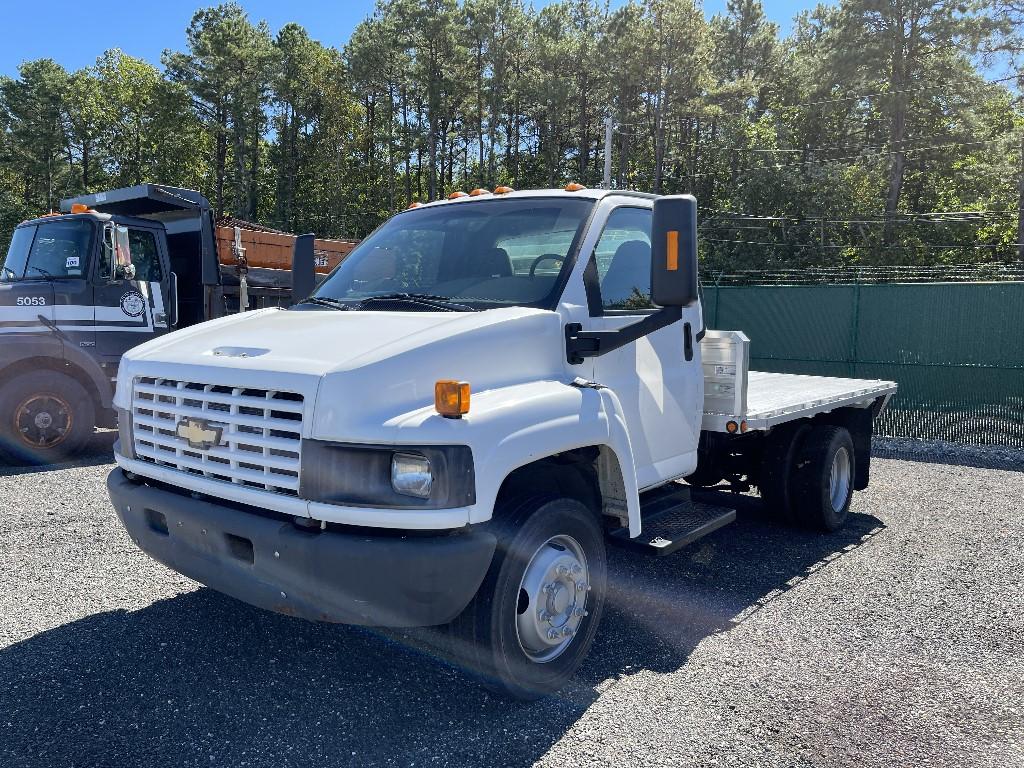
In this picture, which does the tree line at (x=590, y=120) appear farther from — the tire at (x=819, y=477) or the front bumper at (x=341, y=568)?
the front bumper at (x=341, y=568)

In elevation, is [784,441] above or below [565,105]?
below

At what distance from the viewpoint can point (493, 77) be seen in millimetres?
46688

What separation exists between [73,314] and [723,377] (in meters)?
7.21

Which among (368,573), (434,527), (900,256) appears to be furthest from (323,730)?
(900,256)

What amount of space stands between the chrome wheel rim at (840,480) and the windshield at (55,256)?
8064 mm

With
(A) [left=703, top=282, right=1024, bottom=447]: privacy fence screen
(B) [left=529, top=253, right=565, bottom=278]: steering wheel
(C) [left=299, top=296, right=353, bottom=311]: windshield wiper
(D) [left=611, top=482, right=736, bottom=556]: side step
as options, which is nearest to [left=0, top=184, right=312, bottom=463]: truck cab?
(C) [left=299, top=296, right=353, bottom=311]: windshield wiper

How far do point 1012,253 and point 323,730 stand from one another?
37890 millimetres

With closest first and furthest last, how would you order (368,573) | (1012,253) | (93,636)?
(368,573)
(93,636)
(1012,253)

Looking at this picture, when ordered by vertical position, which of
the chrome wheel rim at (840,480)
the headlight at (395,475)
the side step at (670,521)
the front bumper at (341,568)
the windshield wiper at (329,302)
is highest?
the windshield wiper at (329,302)

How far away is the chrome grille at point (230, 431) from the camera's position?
3.06 meters

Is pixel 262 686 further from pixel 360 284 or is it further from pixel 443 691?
pixel 360 284

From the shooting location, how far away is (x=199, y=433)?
11.0ft

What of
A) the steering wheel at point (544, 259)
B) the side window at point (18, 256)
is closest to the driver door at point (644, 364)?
the steering wheel at point (544, 259)

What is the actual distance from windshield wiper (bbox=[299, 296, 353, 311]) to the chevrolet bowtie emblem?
1025 millimetres
